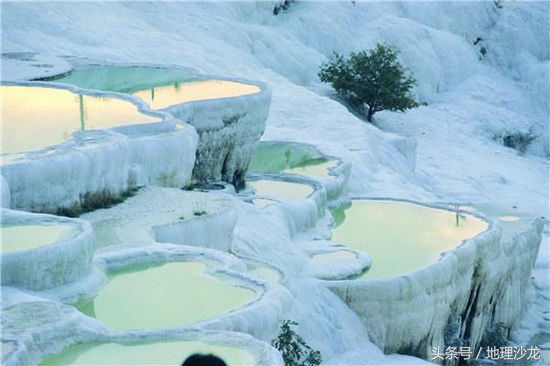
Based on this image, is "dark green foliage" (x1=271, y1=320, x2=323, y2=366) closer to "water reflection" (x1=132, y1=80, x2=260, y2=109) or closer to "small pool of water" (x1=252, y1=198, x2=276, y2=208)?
"small pool of water" (x1=252, y1=198, x2=276, y2=208)

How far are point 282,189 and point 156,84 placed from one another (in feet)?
7.38

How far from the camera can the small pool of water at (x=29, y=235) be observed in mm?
6035

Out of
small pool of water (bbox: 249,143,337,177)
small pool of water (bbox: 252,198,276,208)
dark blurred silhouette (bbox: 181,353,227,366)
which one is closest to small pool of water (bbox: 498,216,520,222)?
small pool of water (bbox: 249,143,337,177)

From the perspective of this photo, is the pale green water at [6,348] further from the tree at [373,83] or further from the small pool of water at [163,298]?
the tree at [373,83]

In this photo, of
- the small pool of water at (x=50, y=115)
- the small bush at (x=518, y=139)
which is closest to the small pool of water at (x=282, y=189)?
the small pool of water at (x=50, y=115)

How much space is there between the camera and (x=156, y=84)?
12.8 metres

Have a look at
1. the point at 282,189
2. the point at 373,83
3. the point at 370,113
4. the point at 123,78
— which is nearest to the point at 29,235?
the point at 282,189

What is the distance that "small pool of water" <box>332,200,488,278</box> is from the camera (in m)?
10.2

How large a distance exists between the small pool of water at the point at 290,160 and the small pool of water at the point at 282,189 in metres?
0.64

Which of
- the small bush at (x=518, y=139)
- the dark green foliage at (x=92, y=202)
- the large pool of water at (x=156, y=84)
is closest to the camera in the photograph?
the dark green foliage at (x=92, y=202)

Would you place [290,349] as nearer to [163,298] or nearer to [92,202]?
[163,298]

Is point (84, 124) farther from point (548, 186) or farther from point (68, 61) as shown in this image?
point (548, 186)

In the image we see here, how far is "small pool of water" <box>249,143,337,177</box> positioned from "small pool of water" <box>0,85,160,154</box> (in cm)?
330

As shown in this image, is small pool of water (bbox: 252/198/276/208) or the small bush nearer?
small pool of water (bbox: 252/198/276/208)
